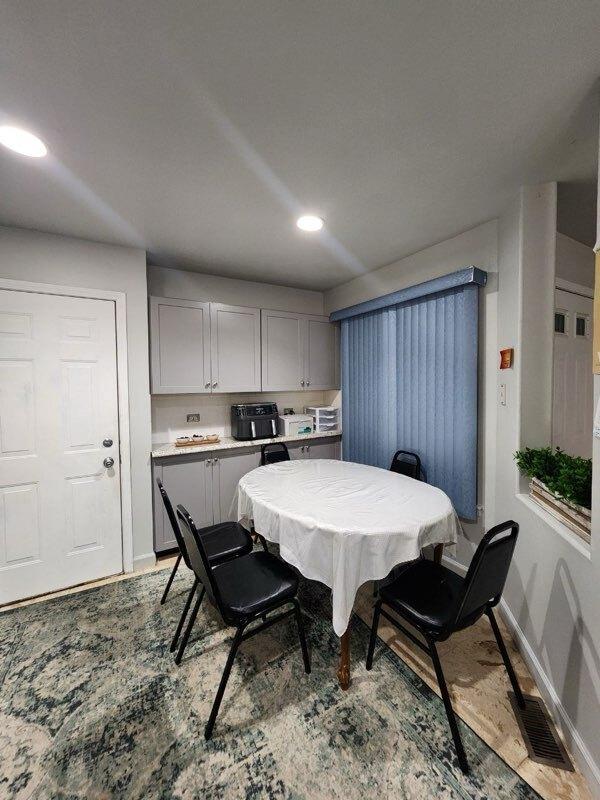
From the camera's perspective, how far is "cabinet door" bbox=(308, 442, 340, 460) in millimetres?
3592

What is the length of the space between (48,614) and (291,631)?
1.62 metres

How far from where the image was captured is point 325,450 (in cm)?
368

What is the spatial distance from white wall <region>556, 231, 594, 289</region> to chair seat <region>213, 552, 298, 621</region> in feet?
8.72

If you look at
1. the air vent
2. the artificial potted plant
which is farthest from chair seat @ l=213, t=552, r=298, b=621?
the artificial potted plant

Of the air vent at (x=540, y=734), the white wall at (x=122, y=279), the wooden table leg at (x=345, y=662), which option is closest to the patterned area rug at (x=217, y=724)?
the wooden table leg at (x=345, y=662)

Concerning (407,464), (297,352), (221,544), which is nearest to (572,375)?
(407,464)

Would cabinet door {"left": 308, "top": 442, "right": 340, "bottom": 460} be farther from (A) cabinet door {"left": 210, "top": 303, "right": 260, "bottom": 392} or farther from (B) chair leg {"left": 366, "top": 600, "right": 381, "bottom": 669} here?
(B) chair leg {"left": 366, "top": 600, "right": 381, "bottom": 669}

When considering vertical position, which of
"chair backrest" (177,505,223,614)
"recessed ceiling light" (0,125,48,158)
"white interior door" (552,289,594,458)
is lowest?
"chair backrest" (177,505,223,614)

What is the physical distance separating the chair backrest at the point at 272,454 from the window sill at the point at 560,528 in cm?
194

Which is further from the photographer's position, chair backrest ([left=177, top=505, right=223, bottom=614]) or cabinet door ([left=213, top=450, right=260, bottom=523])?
cabinet door ([left=213, top=450, right=260, bottom=523])

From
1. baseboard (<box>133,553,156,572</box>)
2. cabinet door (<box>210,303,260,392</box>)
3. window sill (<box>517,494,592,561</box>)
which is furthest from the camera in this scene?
cabinet door (<box>210,303,260,392</box>)

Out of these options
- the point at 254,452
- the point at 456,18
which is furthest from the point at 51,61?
the point at 254,452

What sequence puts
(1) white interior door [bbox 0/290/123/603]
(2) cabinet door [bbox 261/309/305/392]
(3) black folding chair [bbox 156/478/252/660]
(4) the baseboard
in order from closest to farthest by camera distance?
(3) black folding chair [bbox 156/478/252/660], (1) white interior door [bbox 0/290/123/603], (4) the baseboard, (2) cabinet door [bbox 261/309/305/392]

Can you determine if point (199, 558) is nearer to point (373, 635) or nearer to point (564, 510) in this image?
point (373, 635)
